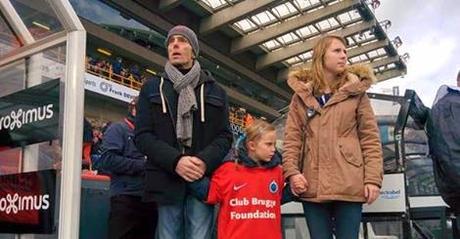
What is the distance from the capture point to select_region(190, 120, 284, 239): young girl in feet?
8.96

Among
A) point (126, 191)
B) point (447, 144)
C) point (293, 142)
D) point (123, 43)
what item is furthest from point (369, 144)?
point (123, 43)

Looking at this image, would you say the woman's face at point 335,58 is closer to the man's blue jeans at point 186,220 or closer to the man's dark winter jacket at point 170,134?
the man's dark winter jacket at point 170,134

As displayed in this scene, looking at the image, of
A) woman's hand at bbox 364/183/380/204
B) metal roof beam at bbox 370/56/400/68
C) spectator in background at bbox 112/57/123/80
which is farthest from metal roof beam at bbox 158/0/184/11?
woman's hand at bbox 364/183/380/204

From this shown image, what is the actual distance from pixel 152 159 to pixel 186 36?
0.70 meters

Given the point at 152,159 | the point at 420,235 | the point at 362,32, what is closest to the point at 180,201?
the point at 152,159

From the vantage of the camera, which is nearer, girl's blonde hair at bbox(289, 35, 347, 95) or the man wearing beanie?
the man wearing beanie

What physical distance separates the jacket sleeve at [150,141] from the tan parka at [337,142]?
59cm

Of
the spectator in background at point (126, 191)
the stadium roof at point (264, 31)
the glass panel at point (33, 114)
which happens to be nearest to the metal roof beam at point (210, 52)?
the stadium roof at point (264, 31)

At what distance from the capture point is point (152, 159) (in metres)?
2.76

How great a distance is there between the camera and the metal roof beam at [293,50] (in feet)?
89.9

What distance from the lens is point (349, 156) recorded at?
2727 mm

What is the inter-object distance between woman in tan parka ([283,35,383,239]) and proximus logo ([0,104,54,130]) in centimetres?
119

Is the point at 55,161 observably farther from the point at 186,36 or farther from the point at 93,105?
the point at 93,105

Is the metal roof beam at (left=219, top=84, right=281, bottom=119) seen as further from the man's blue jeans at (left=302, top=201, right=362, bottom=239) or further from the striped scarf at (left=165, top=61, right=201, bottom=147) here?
the man's blue jeans at (left=302, top=201, right=362, bottom=239)
